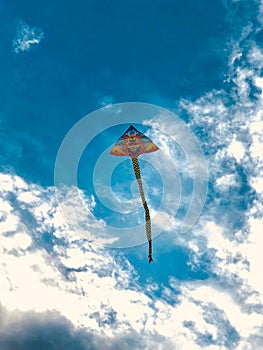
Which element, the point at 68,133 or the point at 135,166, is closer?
the point at 135,166

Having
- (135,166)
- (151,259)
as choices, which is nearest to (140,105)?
(135,166)

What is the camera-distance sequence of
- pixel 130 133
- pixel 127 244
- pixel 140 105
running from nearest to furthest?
1. pixel 130 133
2. pixel 140 105
3. pixel 127 244

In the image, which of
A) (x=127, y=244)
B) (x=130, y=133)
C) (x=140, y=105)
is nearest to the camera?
(x=130, y=133)

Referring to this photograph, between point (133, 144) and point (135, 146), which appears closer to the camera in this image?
point (133, 144)

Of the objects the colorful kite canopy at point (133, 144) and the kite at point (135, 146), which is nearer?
the kite at point (135, 146)

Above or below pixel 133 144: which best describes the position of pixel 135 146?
below

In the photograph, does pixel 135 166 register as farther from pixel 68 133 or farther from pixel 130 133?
pixel 68 133

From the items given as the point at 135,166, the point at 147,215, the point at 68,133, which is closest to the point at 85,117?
the point at 68,133

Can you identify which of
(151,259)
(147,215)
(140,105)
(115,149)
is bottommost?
(151,259)

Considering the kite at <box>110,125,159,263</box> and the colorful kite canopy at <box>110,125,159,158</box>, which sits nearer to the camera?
the kite at <box>110,125,159,263</box>

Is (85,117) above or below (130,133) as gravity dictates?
above
